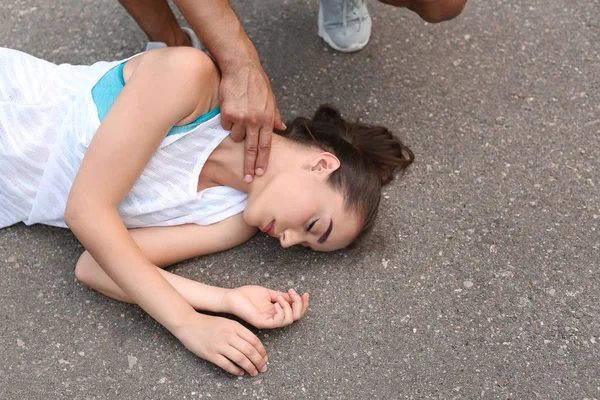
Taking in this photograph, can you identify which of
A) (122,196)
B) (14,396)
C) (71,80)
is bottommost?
(14,396)

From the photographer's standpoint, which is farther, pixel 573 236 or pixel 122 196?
pixel 573 236

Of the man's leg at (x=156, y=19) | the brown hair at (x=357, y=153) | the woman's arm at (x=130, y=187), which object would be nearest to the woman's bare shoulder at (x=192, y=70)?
the woman's arm at (x=130, y=187)

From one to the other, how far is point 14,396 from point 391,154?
3.99 ft

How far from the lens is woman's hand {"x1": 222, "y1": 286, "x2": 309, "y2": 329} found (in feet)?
5.80

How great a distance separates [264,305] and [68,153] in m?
0.67

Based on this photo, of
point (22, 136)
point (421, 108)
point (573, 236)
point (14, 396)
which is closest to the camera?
point (14, 396)

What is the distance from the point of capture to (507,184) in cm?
215

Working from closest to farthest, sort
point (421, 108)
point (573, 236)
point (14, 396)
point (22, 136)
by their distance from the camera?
point (14, 396) → point (22, 136) → point (573, 236) → point (421, 108)

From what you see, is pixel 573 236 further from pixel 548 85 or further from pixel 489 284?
pixel 548 85

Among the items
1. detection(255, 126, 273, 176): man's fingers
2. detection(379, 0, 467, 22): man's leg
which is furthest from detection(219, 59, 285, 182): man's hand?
detection(379, 0, 467, 22): man's leg

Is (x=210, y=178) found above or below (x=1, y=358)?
above

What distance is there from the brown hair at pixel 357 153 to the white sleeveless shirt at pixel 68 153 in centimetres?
26

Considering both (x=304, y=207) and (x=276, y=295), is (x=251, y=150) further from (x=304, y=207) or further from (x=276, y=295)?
(x=276, y=295)

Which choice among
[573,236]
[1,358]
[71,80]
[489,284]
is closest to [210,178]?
[71,80]
